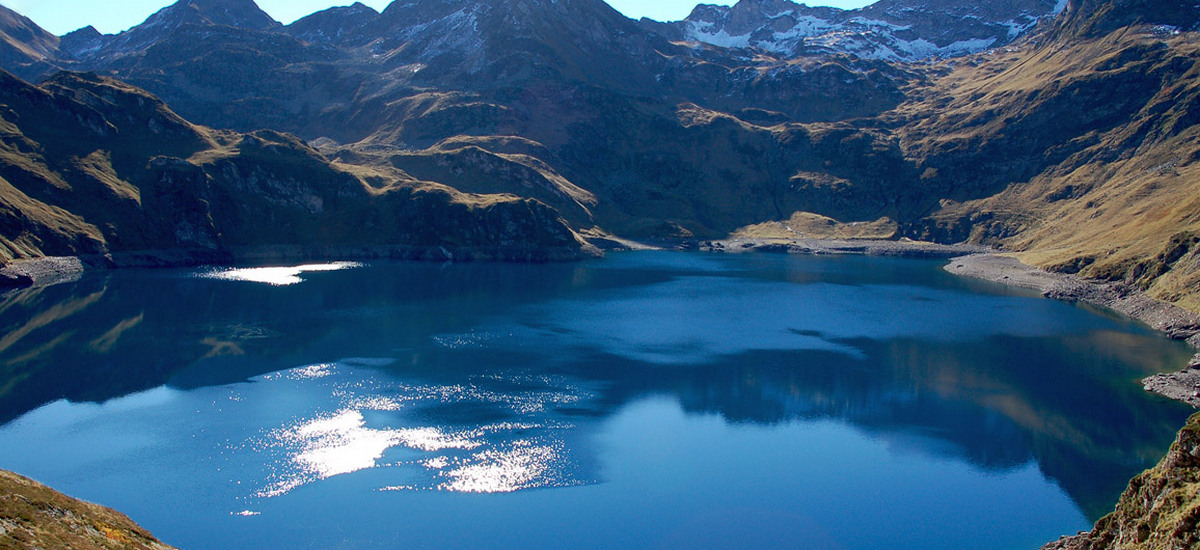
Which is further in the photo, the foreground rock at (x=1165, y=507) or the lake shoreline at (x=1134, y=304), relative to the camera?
the lake shoreline at (x=1134, y=304)

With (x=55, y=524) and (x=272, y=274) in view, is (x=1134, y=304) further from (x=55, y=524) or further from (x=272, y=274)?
(x=272, y=274)

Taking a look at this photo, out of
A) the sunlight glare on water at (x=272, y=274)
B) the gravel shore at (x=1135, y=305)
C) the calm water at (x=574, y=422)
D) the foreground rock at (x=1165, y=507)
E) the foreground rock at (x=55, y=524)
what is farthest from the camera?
the sunlight glare on water at (x=272, y=274)

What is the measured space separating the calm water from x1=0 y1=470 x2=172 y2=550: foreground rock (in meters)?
12.8

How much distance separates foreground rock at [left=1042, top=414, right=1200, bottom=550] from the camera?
1019 inches

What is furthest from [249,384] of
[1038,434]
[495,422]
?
[1038,434]

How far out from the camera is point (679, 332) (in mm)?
121688

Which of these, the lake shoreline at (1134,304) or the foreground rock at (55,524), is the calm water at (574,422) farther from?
the foreground rock at (55,524)

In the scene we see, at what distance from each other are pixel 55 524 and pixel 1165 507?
45591 millimetres

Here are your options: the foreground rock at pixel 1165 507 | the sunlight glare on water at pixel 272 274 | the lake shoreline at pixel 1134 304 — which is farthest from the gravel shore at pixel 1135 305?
the sunlight glare on water at pixel 272 274

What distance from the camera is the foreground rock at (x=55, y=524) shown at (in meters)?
27.7

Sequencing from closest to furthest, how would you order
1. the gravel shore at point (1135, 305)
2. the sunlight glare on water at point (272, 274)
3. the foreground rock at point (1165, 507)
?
the foreground rock at point (1165, 507), the gravel shore at point (1135, 305), the sunlight glare on water at point (272, 274)

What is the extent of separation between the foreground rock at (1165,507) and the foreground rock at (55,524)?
42274 millimetres

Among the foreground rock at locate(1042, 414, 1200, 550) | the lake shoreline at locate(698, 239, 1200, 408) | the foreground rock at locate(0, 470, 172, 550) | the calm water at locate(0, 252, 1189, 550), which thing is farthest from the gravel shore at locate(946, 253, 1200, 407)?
the foreground rock at locate(0, 470, 172, 550)

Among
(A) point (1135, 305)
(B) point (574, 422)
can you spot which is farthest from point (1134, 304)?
(B) point (574, 422)
